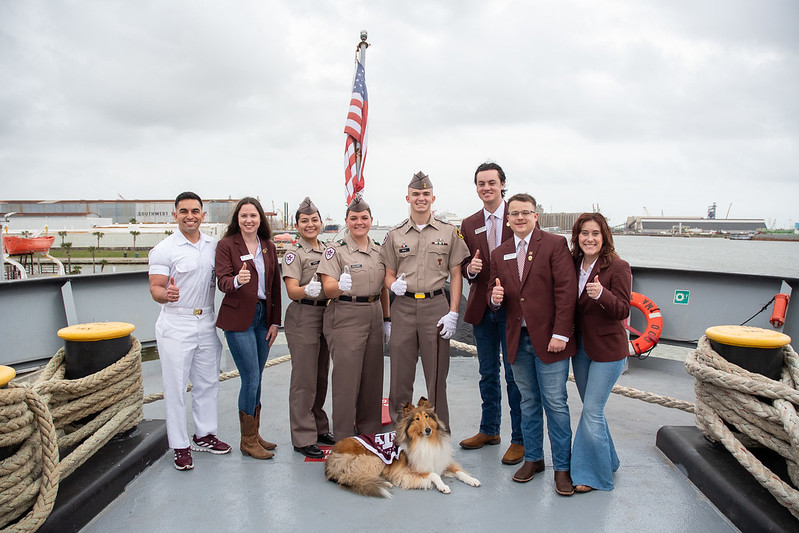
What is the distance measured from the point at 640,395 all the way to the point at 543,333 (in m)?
1.41

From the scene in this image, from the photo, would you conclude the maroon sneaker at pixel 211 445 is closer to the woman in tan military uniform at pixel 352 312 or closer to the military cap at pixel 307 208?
the woman in tan military uniform at pixel 352 312

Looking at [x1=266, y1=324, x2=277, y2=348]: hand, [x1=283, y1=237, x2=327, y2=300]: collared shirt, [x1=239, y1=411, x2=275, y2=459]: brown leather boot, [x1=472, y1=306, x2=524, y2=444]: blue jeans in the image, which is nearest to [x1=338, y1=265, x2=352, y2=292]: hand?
[x1=283, y1=237, x2=327, y2=300]: collared shirt

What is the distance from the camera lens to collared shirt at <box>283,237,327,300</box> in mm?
3061

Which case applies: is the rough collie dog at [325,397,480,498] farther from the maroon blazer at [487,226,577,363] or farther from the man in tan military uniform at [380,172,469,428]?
the maroon blazer at [487,226,577,363]

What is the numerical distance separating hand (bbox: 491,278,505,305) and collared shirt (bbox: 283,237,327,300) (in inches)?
42.0

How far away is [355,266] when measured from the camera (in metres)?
3.00

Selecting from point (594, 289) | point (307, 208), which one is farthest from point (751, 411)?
point (307, 208)

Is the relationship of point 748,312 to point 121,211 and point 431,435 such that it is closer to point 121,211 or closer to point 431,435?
point 431,435

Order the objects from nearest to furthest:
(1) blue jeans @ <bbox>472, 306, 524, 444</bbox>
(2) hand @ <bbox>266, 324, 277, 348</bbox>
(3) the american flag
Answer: (1) blue jeans @ <bbox>472, 306, 524, 444</bbox> → (2) hand @ <bbox>266, 324, 277, 348</bbox> → (3) the american flag

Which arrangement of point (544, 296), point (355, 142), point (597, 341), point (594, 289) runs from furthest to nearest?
point (355, 142), point (544, 296), point (597, 341), point (594, 289)

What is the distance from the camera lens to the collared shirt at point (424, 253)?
3.03 m

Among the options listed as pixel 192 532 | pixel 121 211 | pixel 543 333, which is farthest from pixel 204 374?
pixel 121 211

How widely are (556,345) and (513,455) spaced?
82cm

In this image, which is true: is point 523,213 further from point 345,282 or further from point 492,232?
point 345,282
